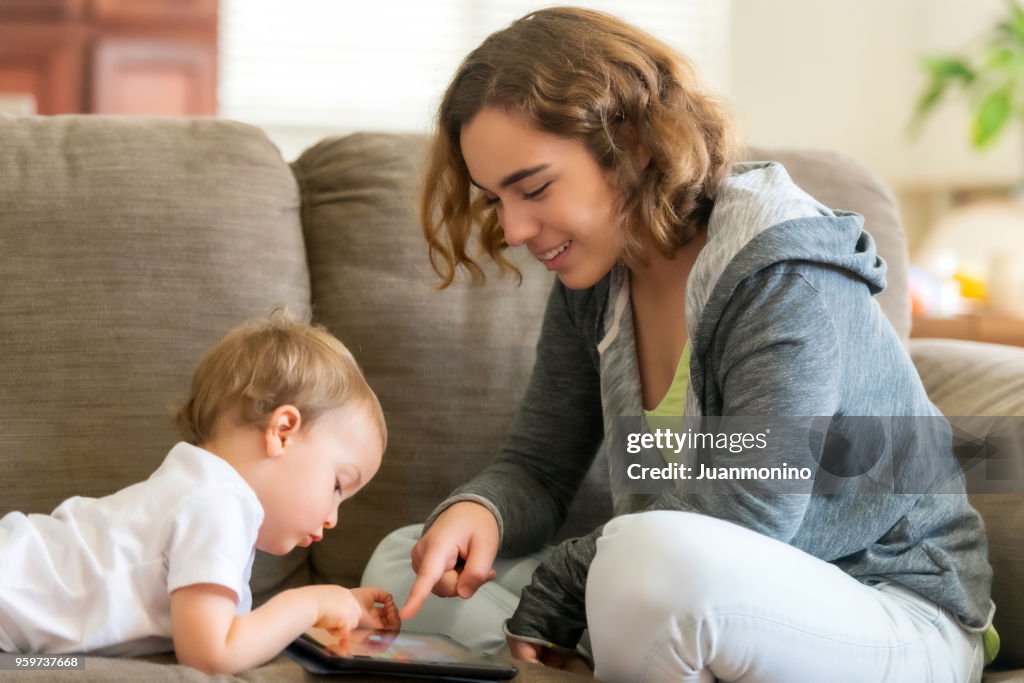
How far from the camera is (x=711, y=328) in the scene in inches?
43.4

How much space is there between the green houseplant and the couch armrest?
1550 millimetres

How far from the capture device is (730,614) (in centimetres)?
93

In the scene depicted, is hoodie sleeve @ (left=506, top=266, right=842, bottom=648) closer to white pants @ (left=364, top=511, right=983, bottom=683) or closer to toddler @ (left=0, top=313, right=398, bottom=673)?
white pants @ (left=364, top=511, right=983, bottom=683)

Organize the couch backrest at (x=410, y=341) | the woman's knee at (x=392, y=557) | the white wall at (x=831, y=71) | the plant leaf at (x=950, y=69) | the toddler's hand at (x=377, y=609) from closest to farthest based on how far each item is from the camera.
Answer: the toddler's hand at (x=377, y=609) → the woman's knee at (x=392, y=557) → the couch backrest at (x=410, y=341) → the plant leaf at (x=950, y=69) → the white wall at (x=831, y=71)

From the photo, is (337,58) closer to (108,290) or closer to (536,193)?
(108,290)

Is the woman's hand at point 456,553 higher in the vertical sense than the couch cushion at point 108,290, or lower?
lower

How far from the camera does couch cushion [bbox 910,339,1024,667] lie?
120 centimetres

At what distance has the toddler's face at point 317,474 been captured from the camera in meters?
1.11

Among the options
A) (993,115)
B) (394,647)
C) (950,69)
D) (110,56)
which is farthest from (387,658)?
(110,56)

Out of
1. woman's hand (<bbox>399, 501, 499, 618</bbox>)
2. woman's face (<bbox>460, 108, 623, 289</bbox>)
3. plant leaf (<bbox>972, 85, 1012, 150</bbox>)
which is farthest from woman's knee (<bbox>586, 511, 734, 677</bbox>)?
plant leaf (<bbox>972, 85, 1012, 150</bbox>)

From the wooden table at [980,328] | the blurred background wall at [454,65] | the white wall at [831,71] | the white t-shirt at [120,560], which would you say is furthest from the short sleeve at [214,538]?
the white wall at [831,71]

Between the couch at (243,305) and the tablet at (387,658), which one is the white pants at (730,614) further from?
the couch at (243,305)

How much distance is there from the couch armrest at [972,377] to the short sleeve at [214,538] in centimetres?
84

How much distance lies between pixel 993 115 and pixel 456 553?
89.3 inches
